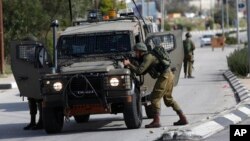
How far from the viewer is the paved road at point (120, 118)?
14.3 meters

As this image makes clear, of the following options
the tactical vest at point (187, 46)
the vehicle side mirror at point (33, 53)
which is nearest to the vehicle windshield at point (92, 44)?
the vehicle side mirror at point (33, 53)

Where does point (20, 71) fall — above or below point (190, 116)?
above

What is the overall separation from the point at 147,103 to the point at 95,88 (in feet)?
7.01

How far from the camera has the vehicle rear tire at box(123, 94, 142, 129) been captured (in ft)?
47.0

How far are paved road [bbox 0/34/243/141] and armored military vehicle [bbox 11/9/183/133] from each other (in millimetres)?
384

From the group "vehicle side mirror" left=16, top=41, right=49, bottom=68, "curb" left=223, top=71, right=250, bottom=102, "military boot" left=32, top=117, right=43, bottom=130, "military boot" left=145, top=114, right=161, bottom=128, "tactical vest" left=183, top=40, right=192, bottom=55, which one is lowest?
"curb" left=223, top=71, right=250, bottom=102

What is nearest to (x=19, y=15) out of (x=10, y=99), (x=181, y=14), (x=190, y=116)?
(x=10, y=99)

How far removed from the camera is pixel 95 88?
14.2 metres

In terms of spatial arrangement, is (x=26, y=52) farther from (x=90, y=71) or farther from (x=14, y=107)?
(x=14, y=107)

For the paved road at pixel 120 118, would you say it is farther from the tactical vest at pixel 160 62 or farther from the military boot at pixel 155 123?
the tactical vest at pixel 160 62

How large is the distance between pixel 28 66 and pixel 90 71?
74.4 inches

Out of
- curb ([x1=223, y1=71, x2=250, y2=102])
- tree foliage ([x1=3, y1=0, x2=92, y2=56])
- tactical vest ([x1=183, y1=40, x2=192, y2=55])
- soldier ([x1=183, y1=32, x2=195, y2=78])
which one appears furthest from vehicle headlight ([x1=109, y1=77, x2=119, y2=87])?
tree foliage ([x1=3, y1=0, x2=92, y2=56])

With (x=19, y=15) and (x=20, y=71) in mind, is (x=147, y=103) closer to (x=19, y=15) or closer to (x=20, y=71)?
(x=20, y=71)

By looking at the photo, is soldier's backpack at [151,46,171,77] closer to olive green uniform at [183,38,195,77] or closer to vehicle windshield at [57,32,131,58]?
vehicle windshield at [57,32,131,58]
